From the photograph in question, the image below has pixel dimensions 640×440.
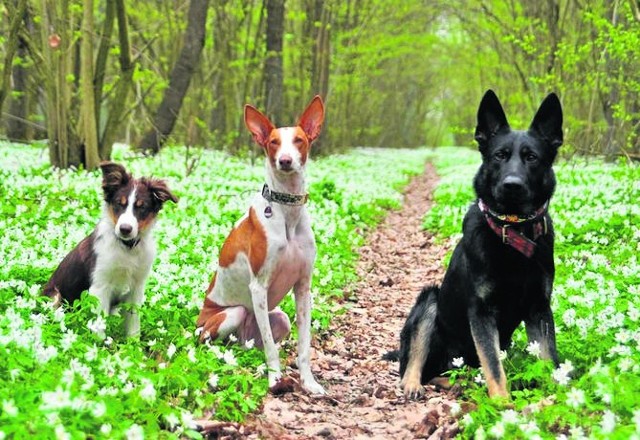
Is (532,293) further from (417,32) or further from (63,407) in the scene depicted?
(417,32)

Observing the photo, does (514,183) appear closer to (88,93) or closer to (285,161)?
(285,161)

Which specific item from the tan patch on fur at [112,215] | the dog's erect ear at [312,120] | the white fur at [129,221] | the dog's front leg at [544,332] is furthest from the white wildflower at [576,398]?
the tan patch on fur at [112,215]

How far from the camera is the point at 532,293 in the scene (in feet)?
15.6

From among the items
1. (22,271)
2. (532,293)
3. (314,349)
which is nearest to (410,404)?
(532,293)

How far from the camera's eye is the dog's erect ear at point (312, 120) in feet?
18.3

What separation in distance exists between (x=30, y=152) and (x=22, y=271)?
1437cm

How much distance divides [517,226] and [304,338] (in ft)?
6.85

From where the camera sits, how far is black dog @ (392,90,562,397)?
4.72m

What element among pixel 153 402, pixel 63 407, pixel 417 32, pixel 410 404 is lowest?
pixel 410 404

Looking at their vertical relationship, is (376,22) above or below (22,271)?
above

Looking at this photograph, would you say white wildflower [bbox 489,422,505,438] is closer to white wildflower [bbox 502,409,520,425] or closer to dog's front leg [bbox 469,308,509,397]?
white wildflower [bbox 502,409,520,425]

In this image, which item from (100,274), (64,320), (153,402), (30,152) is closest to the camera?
(153,402)

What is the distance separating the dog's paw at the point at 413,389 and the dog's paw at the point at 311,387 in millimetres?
698

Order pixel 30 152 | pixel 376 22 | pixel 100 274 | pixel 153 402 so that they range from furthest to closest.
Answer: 1. pixel 376 22
2. pixel 30 152
3. pixel 100 274
4. pixel 153 402
